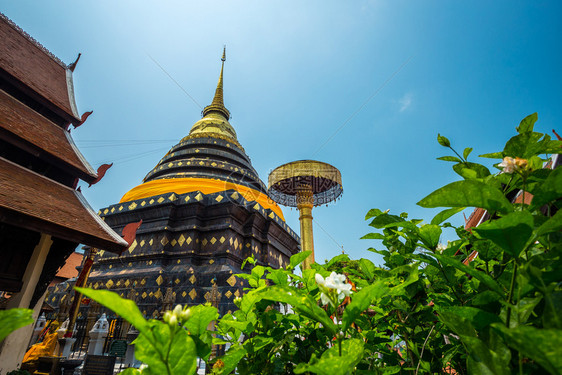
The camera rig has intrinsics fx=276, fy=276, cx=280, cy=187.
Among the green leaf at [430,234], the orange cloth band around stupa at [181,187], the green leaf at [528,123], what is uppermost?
the orange cloth band around stupa at [181,187]

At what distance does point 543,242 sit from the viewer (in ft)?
2.18

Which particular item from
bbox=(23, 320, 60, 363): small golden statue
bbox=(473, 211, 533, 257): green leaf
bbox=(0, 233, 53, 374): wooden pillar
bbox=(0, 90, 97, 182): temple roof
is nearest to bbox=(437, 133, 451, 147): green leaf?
bbox=(473, 211, 533, 257): green leaf

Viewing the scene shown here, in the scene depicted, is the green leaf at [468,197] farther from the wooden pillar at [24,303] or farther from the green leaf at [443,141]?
the wooden pillar at [24,303]

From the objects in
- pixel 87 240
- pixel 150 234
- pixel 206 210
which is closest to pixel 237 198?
pixel 206 210

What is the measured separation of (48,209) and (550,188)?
549 cm

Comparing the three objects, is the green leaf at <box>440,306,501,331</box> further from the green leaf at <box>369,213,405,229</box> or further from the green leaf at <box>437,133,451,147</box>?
the green leaf at <box>437,133,451,147</box>

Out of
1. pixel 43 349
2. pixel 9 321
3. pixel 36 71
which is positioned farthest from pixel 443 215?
pixel 36 71

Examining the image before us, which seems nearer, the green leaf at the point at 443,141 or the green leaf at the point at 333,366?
the green leaf at the point at 333,366

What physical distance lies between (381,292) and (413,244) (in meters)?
0.51

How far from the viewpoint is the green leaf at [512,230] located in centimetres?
51

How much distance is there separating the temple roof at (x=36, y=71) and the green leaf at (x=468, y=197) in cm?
832

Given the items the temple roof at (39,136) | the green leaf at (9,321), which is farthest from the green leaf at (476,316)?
the temple roof at (39,136)

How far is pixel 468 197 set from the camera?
608 millimetres

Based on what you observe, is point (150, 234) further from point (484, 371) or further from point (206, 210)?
point (484, 371)
